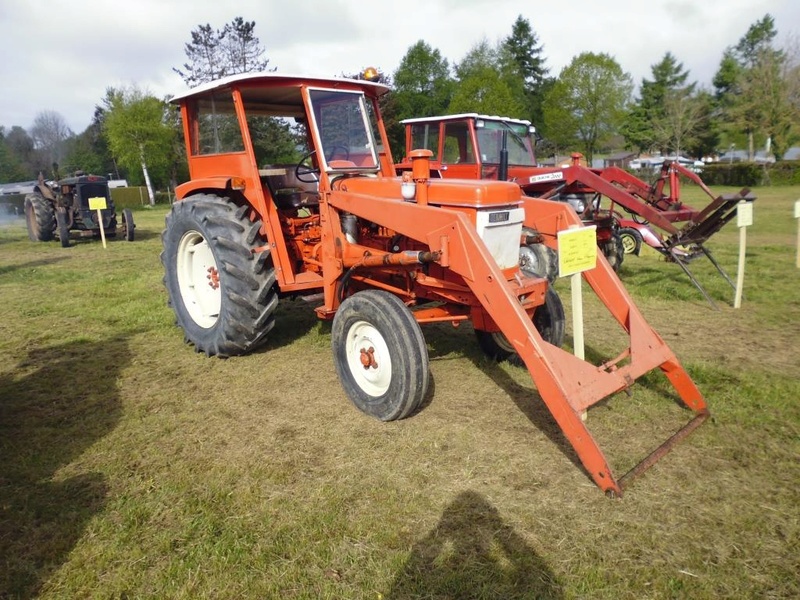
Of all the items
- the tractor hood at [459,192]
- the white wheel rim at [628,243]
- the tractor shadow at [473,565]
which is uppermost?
the tractor hood at [459,192]

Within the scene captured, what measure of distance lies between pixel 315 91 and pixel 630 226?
6614mm

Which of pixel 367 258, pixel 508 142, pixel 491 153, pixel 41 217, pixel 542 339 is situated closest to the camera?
pixel 542 339

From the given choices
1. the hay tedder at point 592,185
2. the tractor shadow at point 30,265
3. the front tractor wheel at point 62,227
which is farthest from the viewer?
the front tractor wheel at point 62,227

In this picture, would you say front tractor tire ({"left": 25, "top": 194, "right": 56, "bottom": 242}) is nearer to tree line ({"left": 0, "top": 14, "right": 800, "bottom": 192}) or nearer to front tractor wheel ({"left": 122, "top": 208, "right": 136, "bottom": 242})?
front tractor wheel ({"left": 122, "top": 208, "right": 136, "bottom": 242})

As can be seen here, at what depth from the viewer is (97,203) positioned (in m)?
12.6

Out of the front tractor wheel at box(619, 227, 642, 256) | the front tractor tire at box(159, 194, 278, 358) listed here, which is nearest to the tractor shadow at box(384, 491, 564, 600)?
the front tractor tire at box(159, 194, 278, 358)

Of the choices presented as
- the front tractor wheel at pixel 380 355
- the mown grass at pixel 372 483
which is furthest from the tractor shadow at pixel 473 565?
the front tractor wheel at pixel 380 355

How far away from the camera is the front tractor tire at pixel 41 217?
1320cm

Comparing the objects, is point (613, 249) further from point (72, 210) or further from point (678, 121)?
point (678, 121)

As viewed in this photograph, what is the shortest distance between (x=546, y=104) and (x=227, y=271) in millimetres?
43232

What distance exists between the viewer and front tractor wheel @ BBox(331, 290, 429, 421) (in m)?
3.41

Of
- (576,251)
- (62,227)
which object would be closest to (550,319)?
(576,251)

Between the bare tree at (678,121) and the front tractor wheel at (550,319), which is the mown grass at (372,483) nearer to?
the front tractor wheel at (550,319)

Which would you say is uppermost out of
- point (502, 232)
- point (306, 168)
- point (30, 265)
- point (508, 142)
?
point (508, 142)
